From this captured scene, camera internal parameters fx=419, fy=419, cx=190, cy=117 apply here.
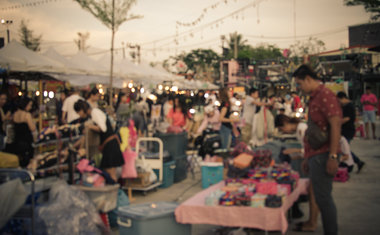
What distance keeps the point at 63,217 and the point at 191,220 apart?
1400mm

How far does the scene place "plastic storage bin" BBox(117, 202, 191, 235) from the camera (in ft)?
13.8

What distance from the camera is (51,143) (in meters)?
5.79

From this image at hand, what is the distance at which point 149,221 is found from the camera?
4.19 meters

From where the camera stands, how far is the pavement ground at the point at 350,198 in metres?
5.48

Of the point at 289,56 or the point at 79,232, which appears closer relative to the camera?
the point at 79,232

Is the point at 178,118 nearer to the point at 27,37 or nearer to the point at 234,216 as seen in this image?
the point at 234,216

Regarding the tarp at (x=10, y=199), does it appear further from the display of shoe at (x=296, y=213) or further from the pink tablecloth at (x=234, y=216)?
the display of shoe at (x=296, y=213)

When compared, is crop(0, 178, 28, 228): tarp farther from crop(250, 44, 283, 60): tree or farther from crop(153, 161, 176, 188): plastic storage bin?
crop(250, 44, 283, 60): tree

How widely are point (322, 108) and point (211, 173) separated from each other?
4.11 metres

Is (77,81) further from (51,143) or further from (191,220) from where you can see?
(191,220)

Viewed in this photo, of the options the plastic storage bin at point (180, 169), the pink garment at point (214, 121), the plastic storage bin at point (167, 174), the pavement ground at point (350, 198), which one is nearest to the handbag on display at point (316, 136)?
the pavement ground at point (350, 198)

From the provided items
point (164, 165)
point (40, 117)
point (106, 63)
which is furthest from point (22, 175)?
point (106, 63)

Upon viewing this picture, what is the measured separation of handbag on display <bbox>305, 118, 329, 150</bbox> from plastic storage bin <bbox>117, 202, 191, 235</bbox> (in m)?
1.60

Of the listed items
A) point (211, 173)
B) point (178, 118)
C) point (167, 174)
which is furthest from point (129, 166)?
point (178, 118)
